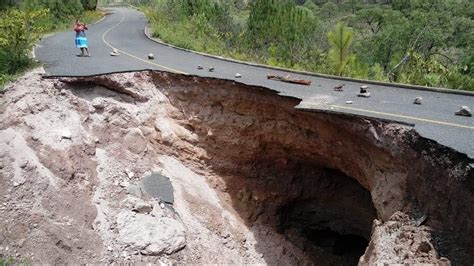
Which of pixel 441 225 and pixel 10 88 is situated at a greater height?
pixel 10 88

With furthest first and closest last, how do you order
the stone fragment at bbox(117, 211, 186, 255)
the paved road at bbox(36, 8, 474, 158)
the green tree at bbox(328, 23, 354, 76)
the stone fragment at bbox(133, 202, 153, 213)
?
the green tree at bbox(328, 23, 354, 76), the stone fragment at bbox(133, 202, 153, 213), the stone fragment at bbox(117, 211, 186, 255), the paved road at bbox(36, 8, 474, 158)

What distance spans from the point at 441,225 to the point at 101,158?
22.7 feet

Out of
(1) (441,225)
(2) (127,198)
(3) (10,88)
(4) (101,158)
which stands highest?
(3) (10,88)

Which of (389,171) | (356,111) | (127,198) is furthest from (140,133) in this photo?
(389,171)

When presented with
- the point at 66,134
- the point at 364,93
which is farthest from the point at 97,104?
the point at 364,93

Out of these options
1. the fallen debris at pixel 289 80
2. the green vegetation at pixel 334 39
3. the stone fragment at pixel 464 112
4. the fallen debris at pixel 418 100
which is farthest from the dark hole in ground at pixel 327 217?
the green vegetation at pixel 334 39

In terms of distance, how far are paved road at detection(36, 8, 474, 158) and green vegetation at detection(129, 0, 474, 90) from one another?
239cm

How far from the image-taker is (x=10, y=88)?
8898 millimetres

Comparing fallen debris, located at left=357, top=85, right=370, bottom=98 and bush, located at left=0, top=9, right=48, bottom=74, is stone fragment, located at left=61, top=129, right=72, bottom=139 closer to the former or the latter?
bush, located at left=0, top=9, right=48, bottom=74

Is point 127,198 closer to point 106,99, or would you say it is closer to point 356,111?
point 106,99

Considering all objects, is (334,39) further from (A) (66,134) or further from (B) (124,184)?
(A) (66,134)

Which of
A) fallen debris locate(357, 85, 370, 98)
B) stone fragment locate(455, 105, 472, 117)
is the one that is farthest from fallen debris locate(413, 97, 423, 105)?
fallen debris locate(357, 85, 370, 98)

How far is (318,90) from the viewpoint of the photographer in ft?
30.7

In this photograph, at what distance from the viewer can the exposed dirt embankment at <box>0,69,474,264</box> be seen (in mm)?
6055
